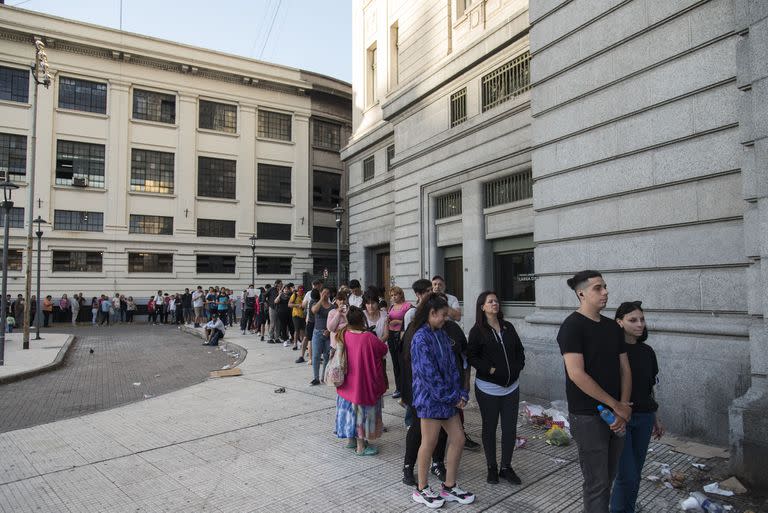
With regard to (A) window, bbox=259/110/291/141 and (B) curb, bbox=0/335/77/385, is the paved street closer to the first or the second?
(B) curb, bbox=0/335/77/385

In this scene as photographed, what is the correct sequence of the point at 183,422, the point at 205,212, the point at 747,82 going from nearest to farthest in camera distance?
the point at 747,82 < the point at 183,422 < the point at 205,212

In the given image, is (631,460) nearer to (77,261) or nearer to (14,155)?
(77,261)

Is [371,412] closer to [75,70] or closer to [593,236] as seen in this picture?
[593,236]

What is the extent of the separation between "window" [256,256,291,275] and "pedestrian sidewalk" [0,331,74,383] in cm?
1867

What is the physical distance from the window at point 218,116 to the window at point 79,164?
24.4ft

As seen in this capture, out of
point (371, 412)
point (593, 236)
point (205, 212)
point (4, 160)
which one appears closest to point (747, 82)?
point (593, 236)

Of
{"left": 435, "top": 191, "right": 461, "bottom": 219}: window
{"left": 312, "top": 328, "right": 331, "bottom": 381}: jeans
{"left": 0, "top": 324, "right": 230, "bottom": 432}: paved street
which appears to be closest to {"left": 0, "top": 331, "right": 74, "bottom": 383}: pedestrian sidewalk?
{"left": 0, "top": 324, "right": 230, "bottom": 432}: paved street

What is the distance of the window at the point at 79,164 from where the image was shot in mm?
33000

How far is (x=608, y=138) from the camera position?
8.05 meters

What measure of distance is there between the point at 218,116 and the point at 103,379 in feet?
100

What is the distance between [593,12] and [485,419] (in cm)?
711

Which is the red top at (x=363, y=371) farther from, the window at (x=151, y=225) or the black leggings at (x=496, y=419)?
the window at (x=151, y=225)

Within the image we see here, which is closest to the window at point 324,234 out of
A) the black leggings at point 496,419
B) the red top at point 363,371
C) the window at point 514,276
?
the window at point 514,276

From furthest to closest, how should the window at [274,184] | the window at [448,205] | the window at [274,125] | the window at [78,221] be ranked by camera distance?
the window at [274,125], the window at [274,184], the window at [78,221], the window at [448,205]
